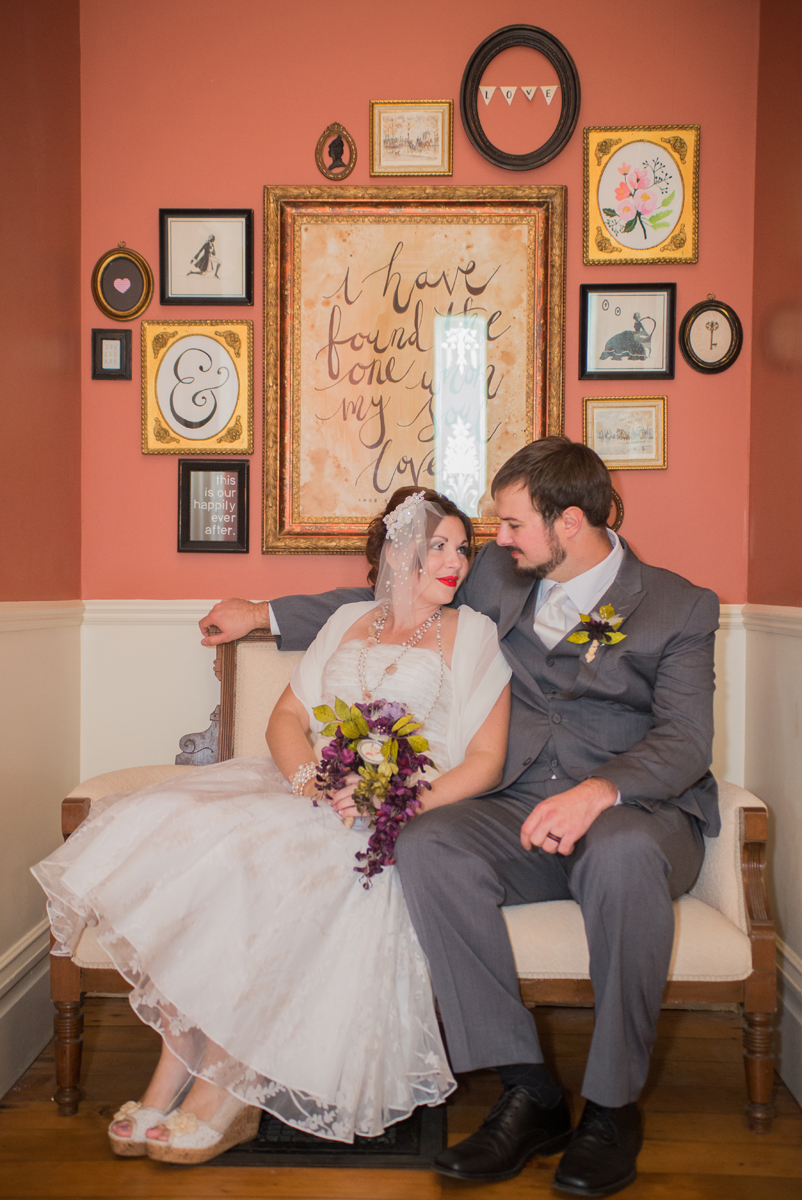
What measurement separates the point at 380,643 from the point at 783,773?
1.31 metres

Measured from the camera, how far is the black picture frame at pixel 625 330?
2.99 meters

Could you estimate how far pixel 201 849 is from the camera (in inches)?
76.9

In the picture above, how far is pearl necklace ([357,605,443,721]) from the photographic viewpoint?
244 centimetres

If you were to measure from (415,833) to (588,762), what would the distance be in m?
0.57

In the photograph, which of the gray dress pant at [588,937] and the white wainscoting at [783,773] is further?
the white wainscoting at [783,773]

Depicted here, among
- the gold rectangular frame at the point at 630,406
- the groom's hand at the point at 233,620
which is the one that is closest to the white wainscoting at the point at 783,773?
the gold rectangular frame at the point at 630,406

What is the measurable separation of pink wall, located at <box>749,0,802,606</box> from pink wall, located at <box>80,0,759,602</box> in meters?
0.08

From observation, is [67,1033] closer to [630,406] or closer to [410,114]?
[630,406]

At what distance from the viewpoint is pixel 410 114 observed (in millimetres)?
2973

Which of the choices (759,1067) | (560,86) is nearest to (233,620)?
(759,1067)

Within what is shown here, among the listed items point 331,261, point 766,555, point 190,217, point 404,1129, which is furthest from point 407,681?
point 190,217

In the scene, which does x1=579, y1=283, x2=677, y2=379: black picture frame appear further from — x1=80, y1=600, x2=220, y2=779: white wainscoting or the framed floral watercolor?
x1=80, y1=600, x2=220, y2=779: white wainscoting

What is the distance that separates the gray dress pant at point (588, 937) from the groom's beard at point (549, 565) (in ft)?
2.36

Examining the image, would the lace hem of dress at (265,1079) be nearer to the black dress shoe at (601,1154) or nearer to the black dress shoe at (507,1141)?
the black dress shoe at (507,1141)
